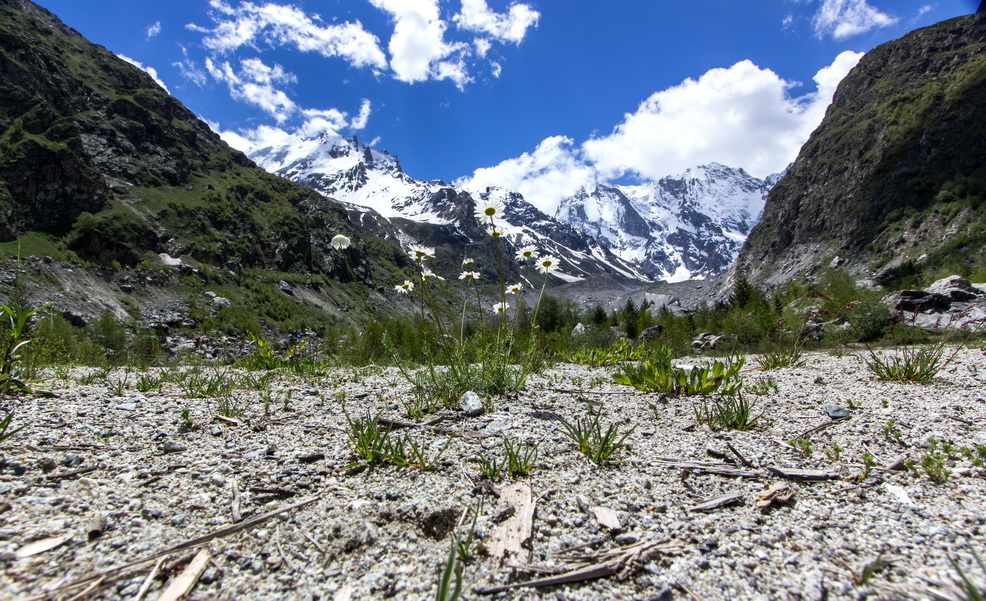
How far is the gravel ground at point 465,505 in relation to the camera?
52.8 inches

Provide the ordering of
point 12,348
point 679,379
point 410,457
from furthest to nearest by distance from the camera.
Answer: point 679,379, point 12,348, point 410,457

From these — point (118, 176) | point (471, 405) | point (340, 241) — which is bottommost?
point (471, 405)

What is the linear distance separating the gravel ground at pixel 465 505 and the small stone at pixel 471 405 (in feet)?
0.53

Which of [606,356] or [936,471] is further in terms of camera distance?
[606,356]

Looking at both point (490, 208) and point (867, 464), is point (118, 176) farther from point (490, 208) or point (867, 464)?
point (867, 464)

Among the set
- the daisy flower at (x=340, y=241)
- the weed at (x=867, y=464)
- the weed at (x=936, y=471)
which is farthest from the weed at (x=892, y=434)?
the daisy flower at (x=340, y=241)

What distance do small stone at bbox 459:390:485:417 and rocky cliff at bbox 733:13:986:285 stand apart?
45.3 m

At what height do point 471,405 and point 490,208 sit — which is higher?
point 490,208

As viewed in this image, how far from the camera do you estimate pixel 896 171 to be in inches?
2255

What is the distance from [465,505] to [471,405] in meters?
1.65

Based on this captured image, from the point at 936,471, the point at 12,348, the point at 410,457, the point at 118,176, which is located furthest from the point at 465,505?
the point at 118,176

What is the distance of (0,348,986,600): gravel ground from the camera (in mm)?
1341

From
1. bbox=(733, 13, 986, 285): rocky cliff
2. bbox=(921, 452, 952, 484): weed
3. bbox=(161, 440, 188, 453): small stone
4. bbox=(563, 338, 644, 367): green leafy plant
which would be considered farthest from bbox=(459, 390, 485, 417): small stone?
bbox=(733, 13, 986, 285): rocky cliff

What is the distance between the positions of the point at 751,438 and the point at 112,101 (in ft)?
333
